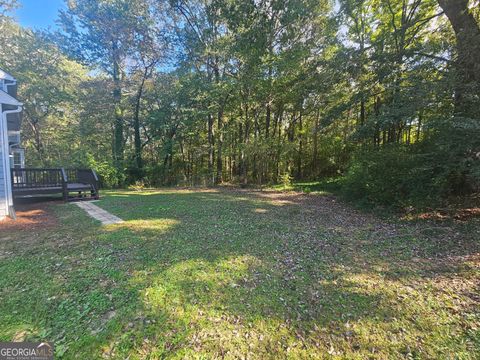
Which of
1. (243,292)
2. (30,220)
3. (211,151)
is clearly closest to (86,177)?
(30,220)

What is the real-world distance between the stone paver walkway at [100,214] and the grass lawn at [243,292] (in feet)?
2.00

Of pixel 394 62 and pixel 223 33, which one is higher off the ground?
pixel 223 33

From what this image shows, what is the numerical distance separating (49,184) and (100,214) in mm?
3516

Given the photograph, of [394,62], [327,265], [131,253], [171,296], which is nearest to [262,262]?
[327,265]

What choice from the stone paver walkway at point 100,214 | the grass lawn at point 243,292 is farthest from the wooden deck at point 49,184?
the grass lawn at point 243,292

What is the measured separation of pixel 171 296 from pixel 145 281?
516mm

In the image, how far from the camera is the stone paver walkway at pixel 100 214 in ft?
18.0

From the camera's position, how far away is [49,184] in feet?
26.1

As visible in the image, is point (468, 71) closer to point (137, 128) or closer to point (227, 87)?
point (227, 87)

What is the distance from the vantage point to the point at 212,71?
14602 mm

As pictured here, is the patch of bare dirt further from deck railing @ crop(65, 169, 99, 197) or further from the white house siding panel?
deck railing @ crop(65, 169, 99, 197)

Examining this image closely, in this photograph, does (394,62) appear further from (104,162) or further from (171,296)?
(104,162)

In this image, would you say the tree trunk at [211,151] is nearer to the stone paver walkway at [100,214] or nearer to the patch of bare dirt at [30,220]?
the stone paver walkway at [100,214]

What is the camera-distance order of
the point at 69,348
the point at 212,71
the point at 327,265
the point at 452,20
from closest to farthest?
1. the point at 69,348
2. the point at 327,265
3. the point at 452,20
4. the point at 212,71
